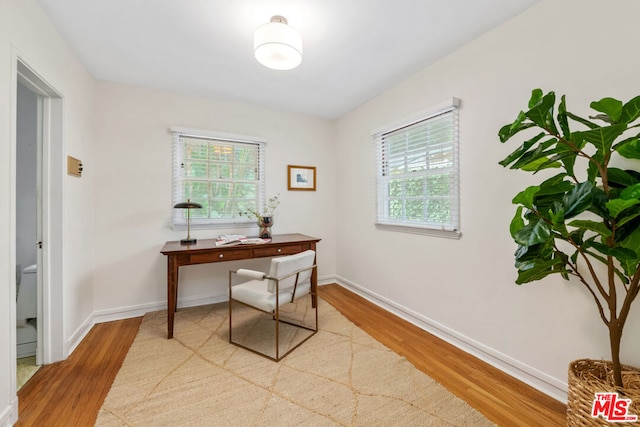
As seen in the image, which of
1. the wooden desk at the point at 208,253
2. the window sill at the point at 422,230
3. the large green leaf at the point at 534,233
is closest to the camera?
the large green leaf at the point at 534,233

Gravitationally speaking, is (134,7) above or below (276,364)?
above

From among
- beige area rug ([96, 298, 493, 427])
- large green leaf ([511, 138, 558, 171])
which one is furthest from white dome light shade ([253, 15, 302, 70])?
beige area rug ([96, 298, 493, 427])

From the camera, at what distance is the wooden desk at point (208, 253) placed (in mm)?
2389

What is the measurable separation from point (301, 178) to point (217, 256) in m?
1.66

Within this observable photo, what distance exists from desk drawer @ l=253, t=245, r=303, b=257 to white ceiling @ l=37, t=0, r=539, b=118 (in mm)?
1742

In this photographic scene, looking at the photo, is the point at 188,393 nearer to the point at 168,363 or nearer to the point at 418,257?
the point at 168,363

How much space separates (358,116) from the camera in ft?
11.5

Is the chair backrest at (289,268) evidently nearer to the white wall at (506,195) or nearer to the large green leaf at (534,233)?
the white wall at (506,195)

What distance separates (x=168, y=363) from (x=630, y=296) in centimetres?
272

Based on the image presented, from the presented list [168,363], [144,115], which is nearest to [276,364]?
[168,363]

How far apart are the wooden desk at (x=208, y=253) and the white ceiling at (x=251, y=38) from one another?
169 cm

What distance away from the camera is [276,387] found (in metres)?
1.76

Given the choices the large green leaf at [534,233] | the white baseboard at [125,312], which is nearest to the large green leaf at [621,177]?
the large green leaf at [534,233]

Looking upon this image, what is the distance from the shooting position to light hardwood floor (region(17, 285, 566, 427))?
1531 mm
